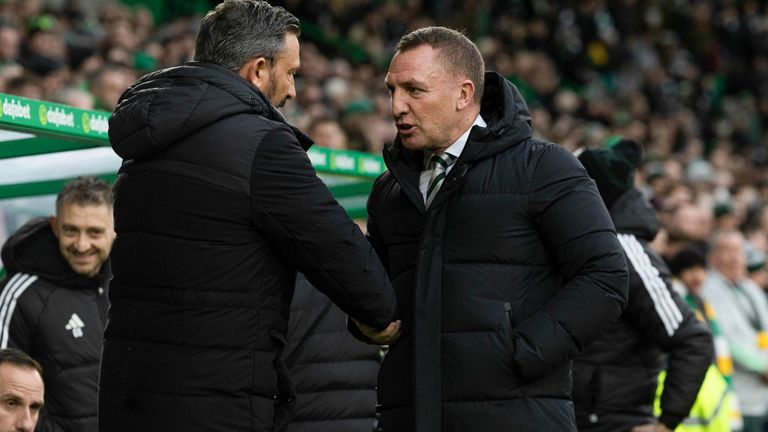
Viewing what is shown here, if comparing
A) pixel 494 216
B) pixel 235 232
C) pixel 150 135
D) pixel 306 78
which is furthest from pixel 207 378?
pixel 306 78

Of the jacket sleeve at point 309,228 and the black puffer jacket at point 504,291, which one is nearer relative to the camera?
the jacket sleeve at point 309,228

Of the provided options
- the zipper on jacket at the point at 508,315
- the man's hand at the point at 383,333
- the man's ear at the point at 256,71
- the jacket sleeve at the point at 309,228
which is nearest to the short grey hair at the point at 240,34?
the man's ear at the point at 256,71

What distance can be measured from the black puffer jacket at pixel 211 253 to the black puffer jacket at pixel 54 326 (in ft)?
4.64

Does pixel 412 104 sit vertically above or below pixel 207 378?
above

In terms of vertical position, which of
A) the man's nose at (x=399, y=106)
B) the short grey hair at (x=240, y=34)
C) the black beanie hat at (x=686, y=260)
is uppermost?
the short grey hair at (x=240, y=34)

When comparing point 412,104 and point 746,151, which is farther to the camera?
point 746,151

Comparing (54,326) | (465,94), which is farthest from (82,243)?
(465,94)

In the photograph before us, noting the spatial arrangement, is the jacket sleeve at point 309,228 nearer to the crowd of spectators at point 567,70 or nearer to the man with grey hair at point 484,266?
the man with grey hair at point 484,266

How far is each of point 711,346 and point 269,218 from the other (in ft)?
8.18

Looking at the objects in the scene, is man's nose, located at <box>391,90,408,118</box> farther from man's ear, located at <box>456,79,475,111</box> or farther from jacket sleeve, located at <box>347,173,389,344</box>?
jacket sleeve, located at <box>347,173,389,344</box>

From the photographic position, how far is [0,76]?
30.6ft

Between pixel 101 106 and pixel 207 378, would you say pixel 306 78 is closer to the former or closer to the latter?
pixel 101 106

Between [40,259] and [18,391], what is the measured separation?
71cm

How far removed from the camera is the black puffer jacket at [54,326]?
16.9 ft
